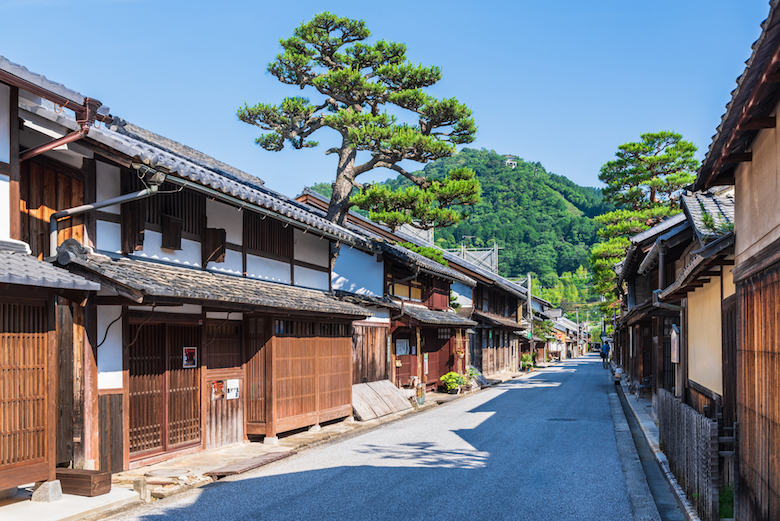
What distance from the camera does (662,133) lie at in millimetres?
32469

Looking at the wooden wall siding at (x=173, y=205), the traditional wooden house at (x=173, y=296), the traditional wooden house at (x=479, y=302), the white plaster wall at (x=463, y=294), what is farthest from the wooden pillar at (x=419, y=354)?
the wooden wall siding at (x=173, y=205)

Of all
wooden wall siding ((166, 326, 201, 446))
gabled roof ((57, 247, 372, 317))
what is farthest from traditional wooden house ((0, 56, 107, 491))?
wooden wall siding ((166, 326, 201, 446))

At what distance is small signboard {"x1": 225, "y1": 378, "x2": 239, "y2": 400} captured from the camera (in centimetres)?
1418

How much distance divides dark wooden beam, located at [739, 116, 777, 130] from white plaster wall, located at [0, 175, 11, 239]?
888 centimetres

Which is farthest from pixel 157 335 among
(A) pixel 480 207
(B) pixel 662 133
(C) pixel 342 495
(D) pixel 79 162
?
(A) pixel 480 207

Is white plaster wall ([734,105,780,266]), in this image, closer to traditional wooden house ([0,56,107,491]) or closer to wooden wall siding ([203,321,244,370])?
traditional wooden house ([0,56,107,491])

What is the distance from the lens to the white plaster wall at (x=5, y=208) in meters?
8.88

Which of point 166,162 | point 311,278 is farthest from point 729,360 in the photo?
point 311,278

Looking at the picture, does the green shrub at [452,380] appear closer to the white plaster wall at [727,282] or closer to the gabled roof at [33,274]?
the white plaster wall at [727,282]

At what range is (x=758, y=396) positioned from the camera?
671 centimetres

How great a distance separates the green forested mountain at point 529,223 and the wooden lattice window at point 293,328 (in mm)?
83875

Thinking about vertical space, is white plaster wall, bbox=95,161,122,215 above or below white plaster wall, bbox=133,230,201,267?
above

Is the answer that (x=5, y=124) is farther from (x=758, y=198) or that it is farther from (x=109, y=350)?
(x=758, y=198)

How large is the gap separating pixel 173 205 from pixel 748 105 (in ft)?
33.2
